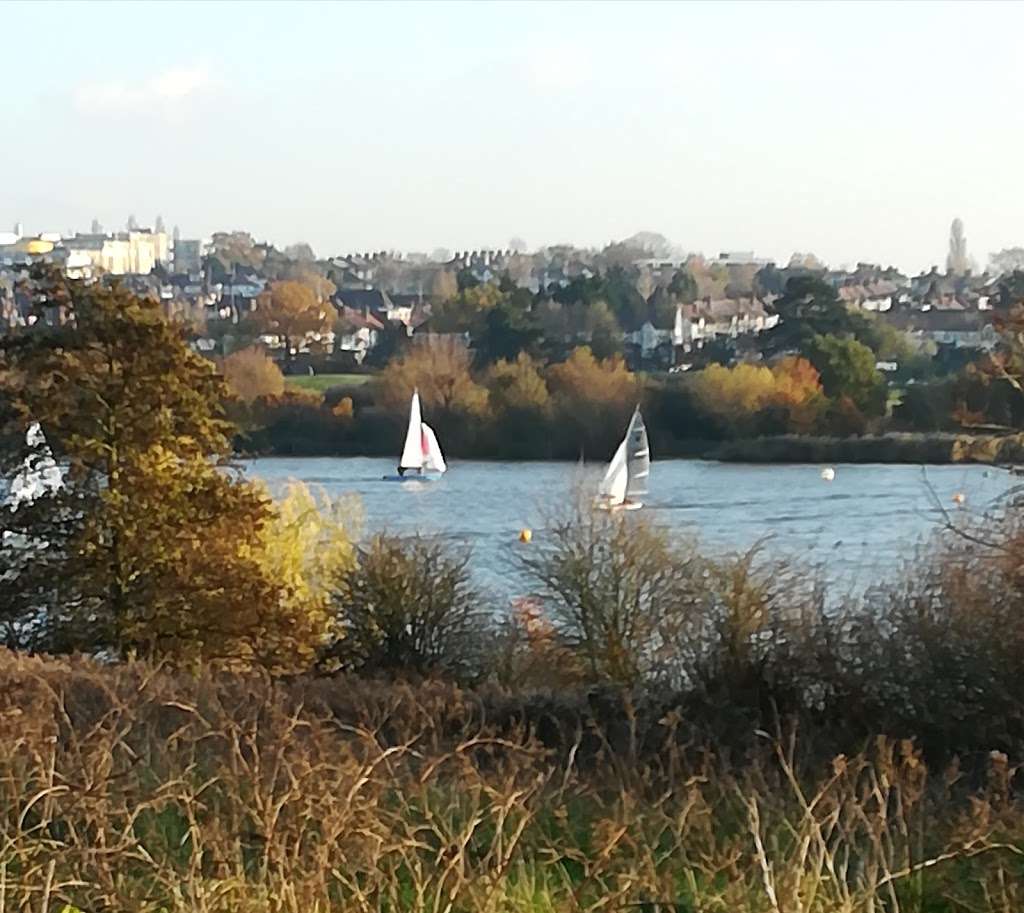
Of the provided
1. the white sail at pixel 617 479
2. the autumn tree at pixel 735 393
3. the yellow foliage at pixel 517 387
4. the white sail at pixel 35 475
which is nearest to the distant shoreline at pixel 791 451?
the autumn tree at pixel 735 393

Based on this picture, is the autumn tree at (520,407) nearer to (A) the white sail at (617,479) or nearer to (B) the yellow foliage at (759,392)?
(B) the yellow foliage at (759,392)

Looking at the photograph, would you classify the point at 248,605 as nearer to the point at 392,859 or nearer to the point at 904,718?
the point at 904,718

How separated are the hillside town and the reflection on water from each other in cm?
307

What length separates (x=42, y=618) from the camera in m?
16.6

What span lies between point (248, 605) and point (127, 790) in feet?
37.5

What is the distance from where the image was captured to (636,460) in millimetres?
34594

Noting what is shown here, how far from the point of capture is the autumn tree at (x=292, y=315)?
174 feet

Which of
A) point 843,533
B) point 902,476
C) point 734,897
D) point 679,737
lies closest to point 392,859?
point 734,897

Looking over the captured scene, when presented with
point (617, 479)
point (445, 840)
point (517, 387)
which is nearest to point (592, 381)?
point (517, 387)

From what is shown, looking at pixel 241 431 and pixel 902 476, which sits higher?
pixel 241 431

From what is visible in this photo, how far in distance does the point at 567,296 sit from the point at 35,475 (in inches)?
1634

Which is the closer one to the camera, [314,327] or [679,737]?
[679,737]

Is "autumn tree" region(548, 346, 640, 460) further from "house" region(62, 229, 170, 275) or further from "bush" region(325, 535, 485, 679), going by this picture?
"house" region(62, 229, 170, 275)

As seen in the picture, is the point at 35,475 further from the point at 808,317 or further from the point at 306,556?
the point at 808,317
